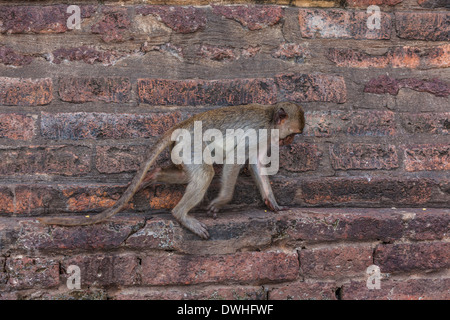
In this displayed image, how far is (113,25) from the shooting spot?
215cm

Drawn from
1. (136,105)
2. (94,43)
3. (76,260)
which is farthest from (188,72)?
(76,260)

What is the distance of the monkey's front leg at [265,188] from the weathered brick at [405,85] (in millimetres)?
702

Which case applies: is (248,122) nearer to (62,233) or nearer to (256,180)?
Answer: (256,180)

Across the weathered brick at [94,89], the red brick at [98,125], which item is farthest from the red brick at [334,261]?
the weathered brick at [94,89]

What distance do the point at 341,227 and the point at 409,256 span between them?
0.34 metres

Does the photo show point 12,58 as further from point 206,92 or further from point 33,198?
point 206,92

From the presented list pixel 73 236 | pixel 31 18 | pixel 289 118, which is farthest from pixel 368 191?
pixel 31 18

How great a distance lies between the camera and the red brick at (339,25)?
2242 mm

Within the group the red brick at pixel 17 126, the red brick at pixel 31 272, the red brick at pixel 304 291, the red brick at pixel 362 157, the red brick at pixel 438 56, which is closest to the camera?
the red brick at pixel 31 272

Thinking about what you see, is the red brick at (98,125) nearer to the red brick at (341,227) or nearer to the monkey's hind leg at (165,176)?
the monkey's hind leg at (165,176)

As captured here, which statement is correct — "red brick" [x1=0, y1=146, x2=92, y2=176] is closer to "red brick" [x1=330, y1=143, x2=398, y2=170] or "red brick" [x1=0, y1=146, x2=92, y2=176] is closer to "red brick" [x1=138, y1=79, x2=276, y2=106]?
"red brick" [x1=138, y1=79, x2=276, y2=106]

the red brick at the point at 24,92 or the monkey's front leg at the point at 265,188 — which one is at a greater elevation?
the red brick at the point at 24,92

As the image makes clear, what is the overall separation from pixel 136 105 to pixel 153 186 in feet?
1.33

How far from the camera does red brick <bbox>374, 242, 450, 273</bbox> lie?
196 cm
